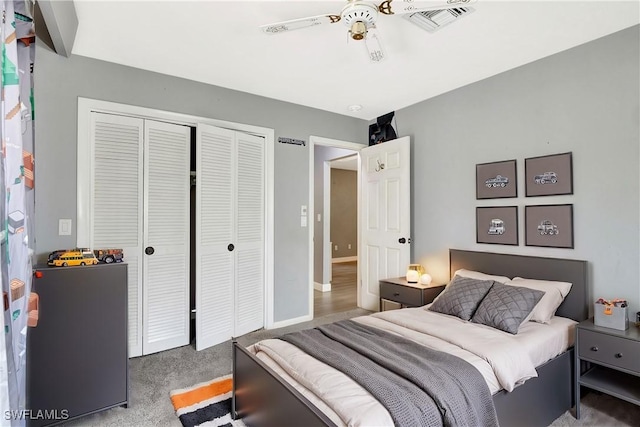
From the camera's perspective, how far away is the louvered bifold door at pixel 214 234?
124 inches

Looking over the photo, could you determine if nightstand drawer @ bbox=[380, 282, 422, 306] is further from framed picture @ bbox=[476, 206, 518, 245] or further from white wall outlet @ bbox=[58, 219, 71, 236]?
white wall outlet @ bbox=[58, 219, 71, 236]

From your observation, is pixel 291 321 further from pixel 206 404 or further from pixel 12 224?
pixel 12 224

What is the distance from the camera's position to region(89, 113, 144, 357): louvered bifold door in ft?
9.18

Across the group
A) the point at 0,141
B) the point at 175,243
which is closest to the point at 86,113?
the point at 175,243

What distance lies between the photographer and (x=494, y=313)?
232 centimetres

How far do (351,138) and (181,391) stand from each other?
334cm

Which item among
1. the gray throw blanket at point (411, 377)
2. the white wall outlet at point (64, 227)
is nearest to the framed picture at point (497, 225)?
the gray throw blanket at point (411, 377)

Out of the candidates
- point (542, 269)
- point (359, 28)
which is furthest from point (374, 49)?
point (542, 269)

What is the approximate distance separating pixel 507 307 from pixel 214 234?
8.38 ft

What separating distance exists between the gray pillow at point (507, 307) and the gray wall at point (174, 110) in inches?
82.5

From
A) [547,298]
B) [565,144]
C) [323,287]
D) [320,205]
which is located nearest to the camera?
[547,298]

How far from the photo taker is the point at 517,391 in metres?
1.88

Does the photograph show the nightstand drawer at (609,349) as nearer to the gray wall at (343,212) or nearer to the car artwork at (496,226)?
the car artwork at (496,226)

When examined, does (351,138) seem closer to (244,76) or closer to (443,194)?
(443,194)
